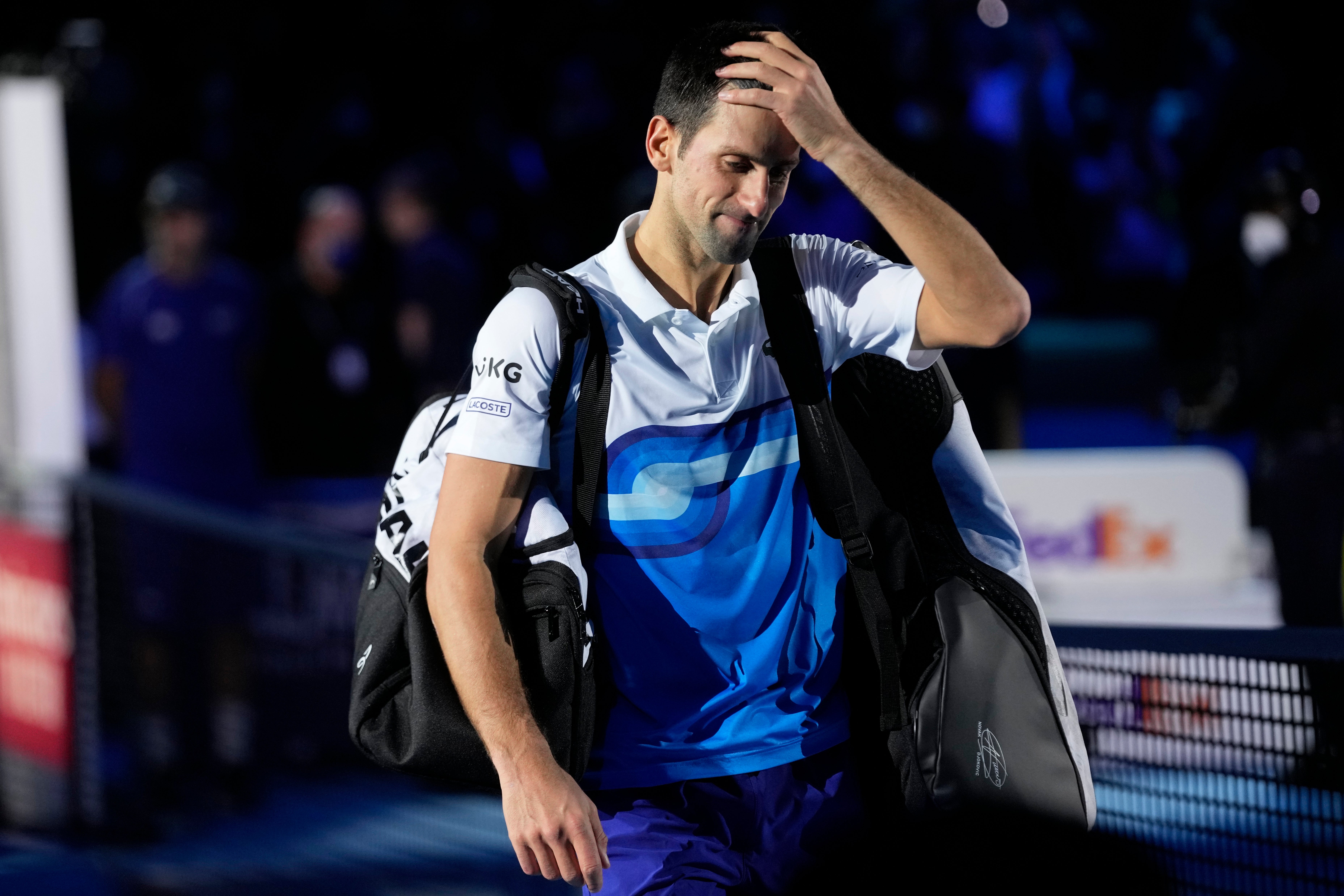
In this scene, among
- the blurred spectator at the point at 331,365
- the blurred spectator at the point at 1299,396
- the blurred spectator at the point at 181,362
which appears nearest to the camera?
the blurred spectator at the point at 1299,396

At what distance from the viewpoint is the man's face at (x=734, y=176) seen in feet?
7.41

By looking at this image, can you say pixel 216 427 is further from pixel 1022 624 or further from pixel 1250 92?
pixel 1250 92

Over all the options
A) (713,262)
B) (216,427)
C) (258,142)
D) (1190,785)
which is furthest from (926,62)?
(713,262)

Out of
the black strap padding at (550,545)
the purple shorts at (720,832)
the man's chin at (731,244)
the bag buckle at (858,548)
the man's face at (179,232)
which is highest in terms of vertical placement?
the man's face at (179,232)

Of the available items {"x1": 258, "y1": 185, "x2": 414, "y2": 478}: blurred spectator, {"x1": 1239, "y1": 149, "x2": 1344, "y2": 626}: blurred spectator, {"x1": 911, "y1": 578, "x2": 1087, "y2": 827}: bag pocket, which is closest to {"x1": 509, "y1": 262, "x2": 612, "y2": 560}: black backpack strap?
{"x1": 911, "y1": 578, "x2": 1087, "y2": 827}: bag pocket

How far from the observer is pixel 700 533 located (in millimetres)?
2348

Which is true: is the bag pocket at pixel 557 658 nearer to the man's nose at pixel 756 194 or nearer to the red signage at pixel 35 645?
the man's nose at pixel 756 194

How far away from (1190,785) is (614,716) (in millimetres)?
2249

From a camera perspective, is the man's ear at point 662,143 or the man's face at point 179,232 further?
the man's face at point 179,232

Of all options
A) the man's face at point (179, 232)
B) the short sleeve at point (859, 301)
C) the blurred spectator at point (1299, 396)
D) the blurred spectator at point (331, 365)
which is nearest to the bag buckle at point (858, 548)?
the short sleeve at point (859, 301)

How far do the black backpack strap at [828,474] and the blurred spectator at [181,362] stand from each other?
227 inches

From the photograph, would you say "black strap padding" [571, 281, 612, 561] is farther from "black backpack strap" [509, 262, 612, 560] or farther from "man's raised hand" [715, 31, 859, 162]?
"man's raised hand" [715, 31, 859, 162]

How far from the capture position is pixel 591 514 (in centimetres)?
232

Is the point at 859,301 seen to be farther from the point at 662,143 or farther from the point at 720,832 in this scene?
the point at 720,832
